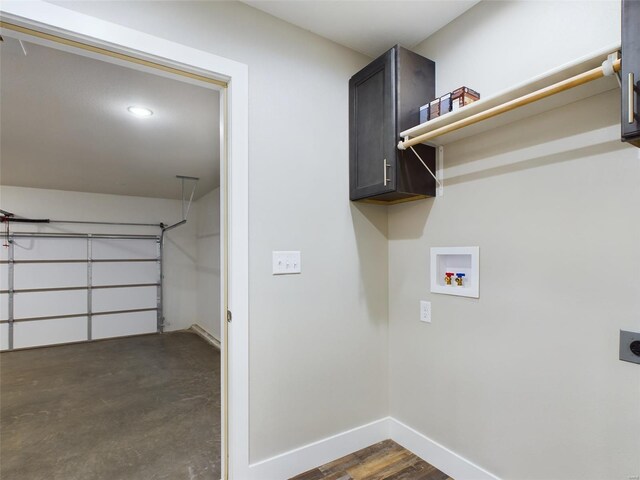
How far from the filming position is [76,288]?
5598 mm

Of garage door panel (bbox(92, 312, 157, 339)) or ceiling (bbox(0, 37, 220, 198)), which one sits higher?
ceiling (bbox(0, 37, 220, 198))

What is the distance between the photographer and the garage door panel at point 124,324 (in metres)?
5.75

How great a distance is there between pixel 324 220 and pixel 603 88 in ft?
4.46

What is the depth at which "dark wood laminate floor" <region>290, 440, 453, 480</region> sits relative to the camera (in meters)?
1.78

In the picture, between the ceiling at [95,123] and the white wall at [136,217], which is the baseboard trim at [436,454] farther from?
the white wall at [136,217]

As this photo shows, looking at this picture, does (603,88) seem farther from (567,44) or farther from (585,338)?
(585,338)

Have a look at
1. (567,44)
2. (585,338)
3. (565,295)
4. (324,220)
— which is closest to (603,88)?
(567,44)

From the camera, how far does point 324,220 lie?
194 centimetres

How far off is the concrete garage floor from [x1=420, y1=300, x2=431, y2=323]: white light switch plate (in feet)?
5.20

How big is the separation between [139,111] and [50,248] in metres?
4.35

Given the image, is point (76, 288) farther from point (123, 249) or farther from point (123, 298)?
point (123, 249)

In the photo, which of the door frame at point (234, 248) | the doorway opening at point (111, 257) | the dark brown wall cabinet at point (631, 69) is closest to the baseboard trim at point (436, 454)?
the door frame at point (234, 248)

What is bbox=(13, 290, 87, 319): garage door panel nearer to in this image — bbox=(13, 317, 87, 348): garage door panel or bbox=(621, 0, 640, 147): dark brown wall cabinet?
bbox=(13, 317, 87, 348): garage door panel

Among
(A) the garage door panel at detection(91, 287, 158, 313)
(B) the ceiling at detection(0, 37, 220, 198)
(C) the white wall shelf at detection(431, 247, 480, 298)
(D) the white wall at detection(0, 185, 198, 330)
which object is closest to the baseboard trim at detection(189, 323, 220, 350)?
(D) the white wall at detection(0, 185, 198, 330)
